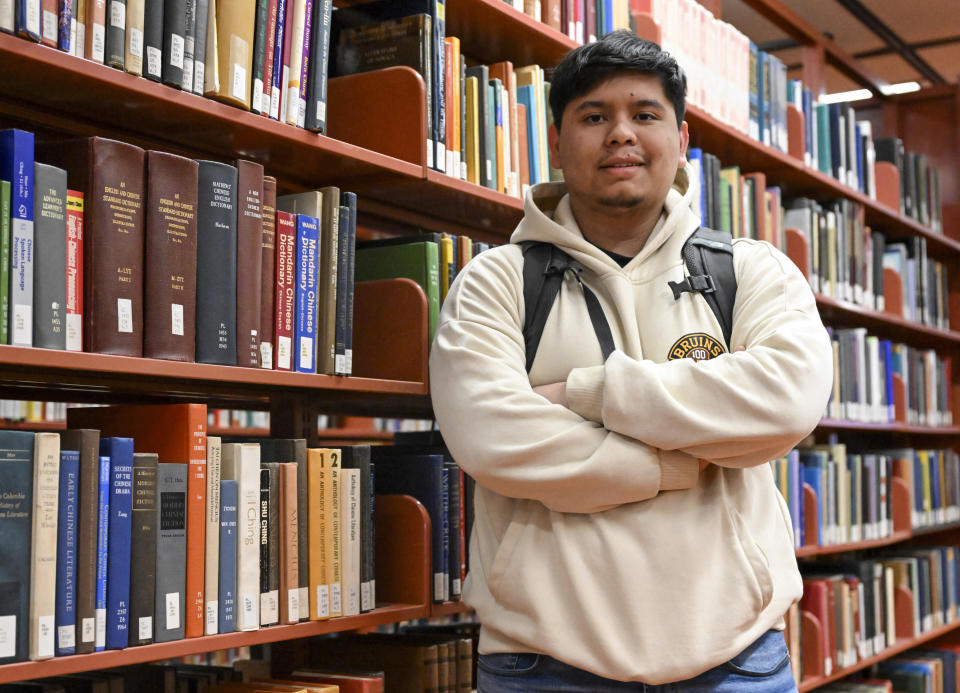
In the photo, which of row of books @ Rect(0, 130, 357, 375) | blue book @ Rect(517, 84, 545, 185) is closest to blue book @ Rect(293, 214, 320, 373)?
row of books @ Rect(0, 130, 357, 375)

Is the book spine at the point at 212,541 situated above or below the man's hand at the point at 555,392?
below

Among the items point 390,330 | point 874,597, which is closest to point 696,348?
point 390,330

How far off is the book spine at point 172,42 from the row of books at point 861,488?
6.87 feet

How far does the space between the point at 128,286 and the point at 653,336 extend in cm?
76

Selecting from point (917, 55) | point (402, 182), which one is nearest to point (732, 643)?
point (402, 182)

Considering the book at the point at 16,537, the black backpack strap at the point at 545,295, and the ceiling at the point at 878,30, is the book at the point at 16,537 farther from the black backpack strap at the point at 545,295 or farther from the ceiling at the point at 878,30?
the ceiling at the point at 878,30

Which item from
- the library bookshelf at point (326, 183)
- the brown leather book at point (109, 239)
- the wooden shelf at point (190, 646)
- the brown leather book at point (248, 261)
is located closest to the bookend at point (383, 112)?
the library bookshelf at point (326, 183)

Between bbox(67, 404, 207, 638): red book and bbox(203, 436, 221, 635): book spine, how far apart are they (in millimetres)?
13

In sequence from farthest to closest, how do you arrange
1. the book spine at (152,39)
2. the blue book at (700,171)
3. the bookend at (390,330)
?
the blue book at (700,171), the bookend at (390,330), the book spine at (152,39)

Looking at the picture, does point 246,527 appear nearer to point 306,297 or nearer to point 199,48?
point 306,297

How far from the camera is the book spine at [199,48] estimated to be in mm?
1538

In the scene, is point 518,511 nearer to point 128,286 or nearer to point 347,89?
point 128,286

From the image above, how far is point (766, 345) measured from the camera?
146cm

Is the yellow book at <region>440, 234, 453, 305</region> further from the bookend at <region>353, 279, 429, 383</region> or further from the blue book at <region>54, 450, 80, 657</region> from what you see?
the blue book at <region>54, 450, 80, 657</region>
